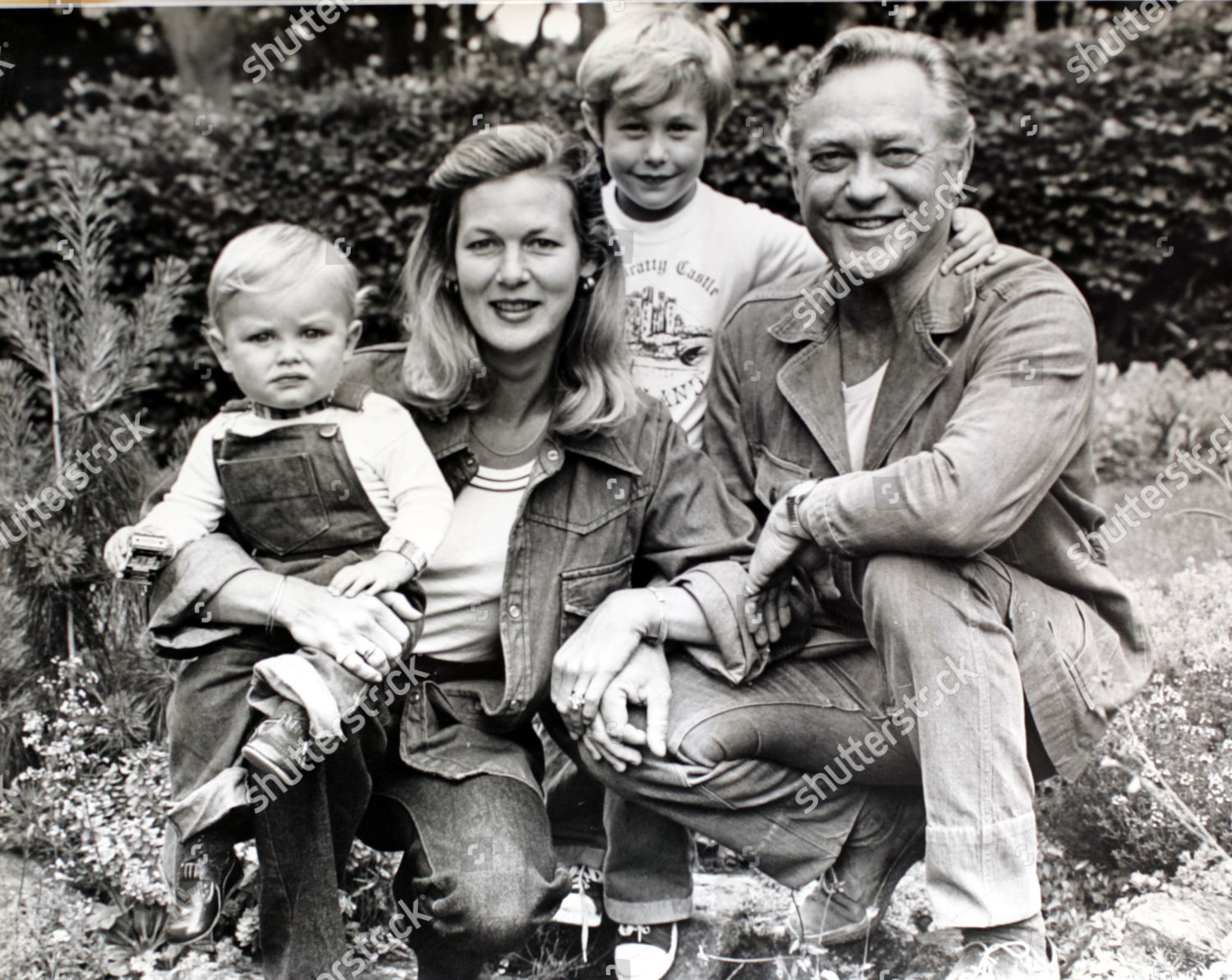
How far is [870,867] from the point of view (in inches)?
103

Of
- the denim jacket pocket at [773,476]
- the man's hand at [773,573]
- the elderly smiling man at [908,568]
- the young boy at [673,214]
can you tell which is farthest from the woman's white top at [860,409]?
the young boy at [673,214]

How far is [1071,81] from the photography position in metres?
4.09

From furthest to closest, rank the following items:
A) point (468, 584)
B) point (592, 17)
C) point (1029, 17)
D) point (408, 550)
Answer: point (1029, 17) < point (592, 17) < point (468, 584) < point (408, 550)

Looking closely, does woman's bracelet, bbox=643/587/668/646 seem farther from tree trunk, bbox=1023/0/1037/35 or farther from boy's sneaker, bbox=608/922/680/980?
tree trunk, bbox=1023/0/1037/35

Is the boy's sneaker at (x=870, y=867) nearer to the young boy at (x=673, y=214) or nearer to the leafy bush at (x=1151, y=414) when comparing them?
the young boy at (x=673, y=214)

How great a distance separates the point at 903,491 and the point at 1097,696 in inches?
26.2

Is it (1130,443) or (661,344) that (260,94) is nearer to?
(661,344)

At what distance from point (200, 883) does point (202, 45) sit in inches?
128

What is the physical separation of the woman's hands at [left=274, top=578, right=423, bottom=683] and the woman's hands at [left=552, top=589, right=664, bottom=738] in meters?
0.36

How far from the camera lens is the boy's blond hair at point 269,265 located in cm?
241

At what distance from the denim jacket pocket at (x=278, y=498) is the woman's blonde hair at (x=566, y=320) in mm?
346

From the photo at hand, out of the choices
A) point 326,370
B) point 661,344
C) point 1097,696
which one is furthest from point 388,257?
point 1097,696

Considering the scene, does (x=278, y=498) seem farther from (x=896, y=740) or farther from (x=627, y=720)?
(x=896, y=740)

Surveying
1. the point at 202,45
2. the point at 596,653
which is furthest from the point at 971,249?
the point at 202,45
